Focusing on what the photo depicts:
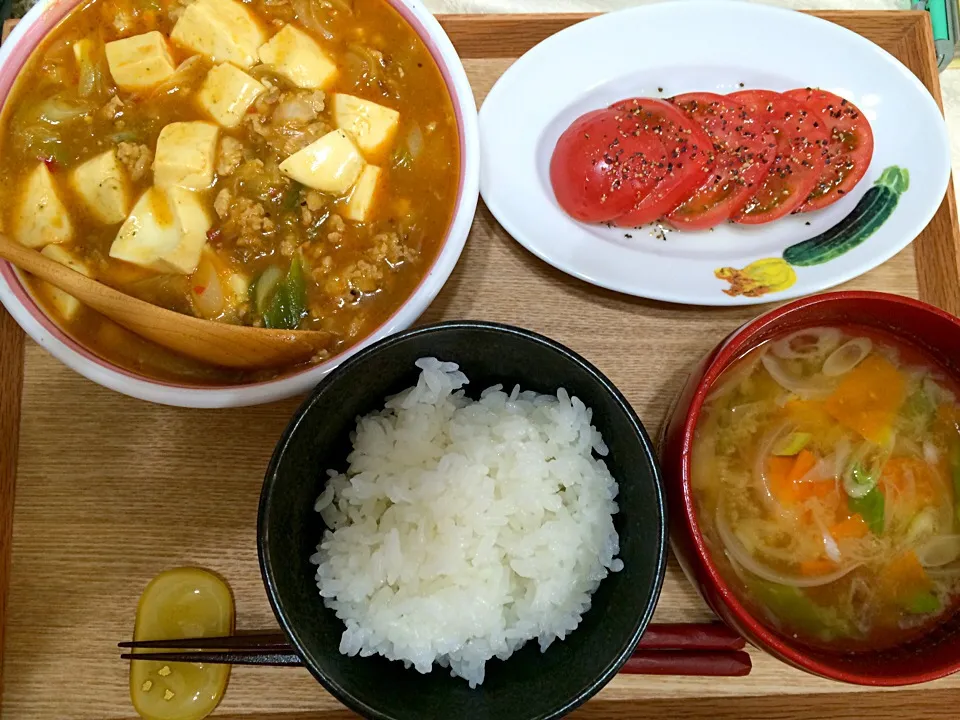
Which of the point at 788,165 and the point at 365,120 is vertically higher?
the point at 365,120

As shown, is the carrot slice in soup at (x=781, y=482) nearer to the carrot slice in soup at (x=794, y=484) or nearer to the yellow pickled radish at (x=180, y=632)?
the carrot slice in soup at (x=794, y=484)

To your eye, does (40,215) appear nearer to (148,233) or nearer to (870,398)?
(148,233)

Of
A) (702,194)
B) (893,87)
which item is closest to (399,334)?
(702,194)

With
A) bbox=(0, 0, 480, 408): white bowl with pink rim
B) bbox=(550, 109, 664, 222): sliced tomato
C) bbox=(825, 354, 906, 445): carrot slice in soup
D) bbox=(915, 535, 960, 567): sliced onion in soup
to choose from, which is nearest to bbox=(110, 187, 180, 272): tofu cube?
bbox=(0, 0, 480, 408): white bowl with pink rim

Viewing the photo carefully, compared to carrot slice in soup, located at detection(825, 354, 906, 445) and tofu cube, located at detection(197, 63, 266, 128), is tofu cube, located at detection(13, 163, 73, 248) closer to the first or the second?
tofu cube, located at detection(197, 63, 266, 128)

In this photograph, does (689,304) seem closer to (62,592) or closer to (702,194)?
(702,194)

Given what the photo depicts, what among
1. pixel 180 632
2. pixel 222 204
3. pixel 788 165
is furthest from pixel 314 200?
pixel 788 165
